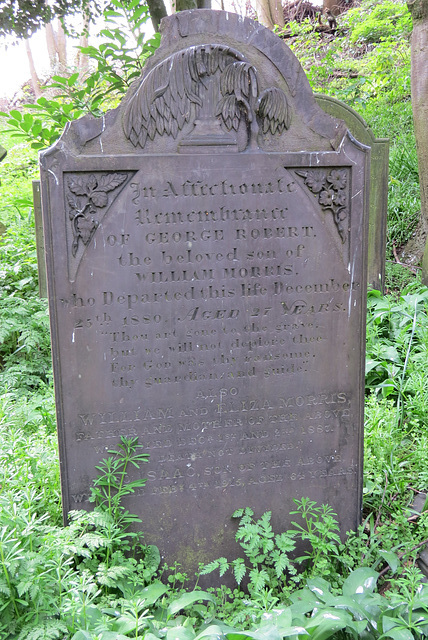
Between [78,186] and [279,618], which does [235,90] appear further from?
[279,618]

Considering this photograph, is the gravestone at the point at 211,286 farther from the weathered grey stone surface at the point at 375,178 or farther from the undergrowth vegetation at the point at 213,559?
the weathered grey stone surface at the point at 375,178

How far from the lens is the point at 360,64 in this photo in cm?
1098

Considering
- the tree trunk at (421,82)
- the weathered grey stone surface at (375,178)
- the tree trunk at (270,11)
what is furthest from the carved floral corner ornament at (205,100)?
the tree trunk at (270,11)

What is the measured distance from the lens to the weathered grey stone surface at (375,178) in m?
5.13

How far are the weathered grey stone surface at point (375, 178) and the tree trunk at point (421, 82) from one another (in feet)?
1.62

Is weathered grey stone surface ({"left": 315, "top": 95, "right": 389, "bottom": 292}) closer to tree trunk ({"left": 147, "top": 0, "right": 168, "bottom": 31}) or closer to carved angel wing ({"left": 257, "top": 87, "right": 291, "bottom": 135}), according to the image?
tree trunk ({"left": 147, "top": 0, "right": 168, "bottom": 31})

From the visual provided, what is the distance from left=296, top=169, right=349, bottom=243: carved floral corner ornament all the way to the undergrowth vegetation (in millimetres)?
1410

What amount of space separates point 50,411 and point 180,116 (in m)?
2.16

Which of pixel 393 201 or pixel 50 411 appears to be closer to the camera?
pixel 50 411

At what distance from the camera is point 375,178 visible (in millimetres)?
5191

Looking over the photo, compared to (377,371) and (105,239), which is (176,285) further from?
(377,371)

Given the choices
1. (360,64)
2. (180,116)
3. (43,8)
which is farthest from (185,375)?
(360,64)

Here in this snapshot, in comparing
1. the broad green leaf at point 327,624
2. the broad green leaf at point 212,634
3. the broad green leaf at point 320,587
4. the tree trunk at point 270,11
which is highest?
the tree trunk at point 270,11

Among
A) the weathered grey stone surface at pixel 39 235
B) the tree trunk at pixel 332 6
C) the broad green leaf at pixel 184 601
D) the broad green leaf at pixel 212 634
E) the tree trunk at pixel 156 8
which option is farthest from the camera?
the tree trunk at pixel 332 6
